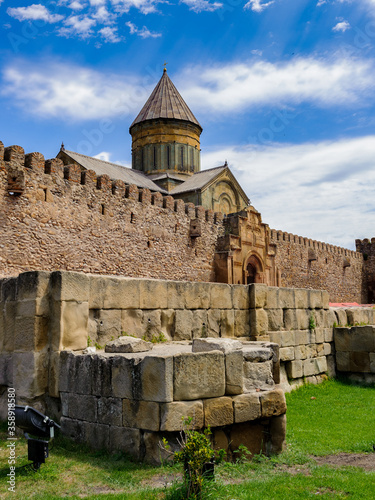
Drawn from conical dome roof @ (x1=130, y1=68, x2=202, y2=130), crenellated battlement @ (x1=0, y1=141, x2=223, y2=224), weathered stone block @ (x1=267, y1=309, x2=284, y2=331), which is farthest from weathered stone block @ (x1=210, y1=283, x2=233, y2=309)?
conical dome roof @ (x1=130, y1=68, x2=202, y2=130)

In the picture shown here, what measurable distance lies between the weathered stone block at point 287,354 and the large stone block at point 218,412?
420 centimetres

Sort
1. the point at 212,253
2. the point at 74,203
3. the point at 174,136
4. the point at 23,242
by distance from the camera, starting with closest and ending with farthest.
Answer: the point at 23,242, the point at 74,203, the point at 212,253, the point at 174,136

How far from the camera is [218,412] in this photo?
4262mm

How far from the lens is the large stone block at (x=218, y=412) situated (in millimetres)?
4199

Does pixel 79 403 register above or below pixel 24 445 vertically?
above

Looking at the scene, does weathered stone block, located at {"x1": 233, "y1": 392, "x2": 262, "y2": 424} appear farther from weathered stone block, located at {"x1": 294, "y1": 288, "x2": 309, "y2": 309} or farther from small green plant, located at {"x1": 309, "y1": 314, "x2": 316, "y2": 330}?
small green plant, located at {"x1": 309, "y1": 314, "x2": 316, "y2": 330}

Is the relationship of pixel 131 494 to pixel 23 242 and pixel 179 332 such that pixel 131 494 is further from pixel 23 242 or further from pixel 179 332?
pixel 23 242

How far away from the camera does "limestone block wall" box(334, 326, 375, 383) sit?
9188 mm

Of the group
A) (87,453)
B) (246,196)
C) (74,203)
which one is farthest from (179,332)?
(246,196)

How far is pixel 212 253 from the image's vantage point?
1909 cm

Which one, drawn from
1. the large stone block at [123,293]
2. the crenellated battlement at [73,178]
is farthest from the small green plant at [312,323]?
the crenellated battlement at [73,178]

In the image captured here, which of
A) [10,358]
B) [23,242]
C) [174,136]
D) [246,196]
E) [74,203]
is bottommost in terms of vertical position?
[10,358]

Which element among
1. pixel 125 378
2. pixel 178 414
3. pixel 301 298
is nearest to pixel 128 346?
pixel 125 378

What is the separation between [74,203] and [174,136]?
16700 millimetres
